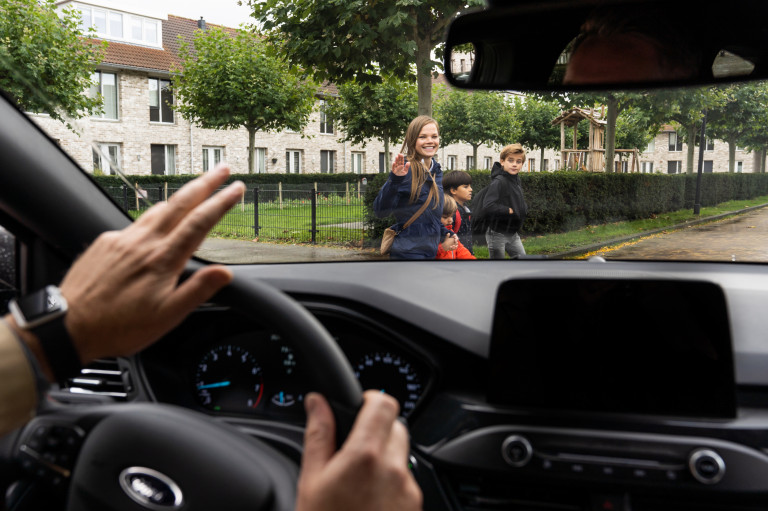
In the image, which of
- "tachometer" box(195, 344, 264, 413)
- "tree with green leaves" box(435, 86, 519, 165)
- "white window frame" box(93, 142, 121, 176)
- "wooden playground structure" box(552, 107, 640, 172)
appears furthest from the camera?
"tree with green leaves" box(435, 86, 519, 165)

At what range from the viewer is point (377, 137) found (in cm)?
443

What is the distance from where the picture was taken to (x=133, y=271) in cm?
89

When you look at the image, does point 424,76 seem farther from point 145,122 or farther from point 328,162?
point 145,122

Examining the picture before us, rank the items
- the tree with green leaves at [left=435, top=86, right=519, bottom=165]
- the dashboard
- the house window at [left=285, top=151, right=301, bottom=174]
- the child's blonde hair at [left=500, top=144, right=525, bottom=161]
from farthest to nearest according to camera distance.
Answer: the house window at [left=285, top=151, right=301, bottom=174]
the child's blonde hair at [left=500, top=144, right=525, bottom=161]
the tree with green leaves at [left=435, top=86, right=519, bottom=165]
the dashboard

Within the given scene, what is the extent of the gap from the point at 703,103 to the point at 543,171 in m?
1.48

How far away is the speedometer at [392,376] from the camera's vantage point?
7.31 ft

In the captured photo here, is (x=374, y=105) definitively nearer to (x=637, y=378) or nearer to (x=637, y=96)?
(x=637, y=96)

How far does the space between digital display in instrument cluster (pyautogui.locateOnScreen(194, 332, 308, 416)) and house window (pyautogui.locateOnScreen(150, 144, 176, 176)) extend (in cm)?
66

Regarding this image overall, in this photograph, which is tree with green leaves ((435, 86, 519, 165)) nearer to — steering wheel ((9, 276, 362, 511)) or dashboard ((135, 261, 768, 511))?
dashboard ((135, 261, 768, 511))

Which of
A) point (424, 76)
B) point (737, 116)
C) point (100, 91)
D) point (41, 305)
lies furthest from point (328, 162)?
point (41, 305)

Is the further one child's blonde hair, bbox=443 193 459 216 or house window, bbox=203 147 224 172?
child's blonde hair, bbox=443 193 459 216

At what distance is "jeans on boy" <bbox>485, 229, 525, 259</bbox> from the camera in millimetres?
2848

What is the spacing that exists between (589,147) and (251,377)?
2.10 metres

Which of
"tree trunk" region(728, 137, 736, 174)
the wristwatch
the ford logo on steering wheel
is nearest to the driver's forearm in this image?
the wristwatch
